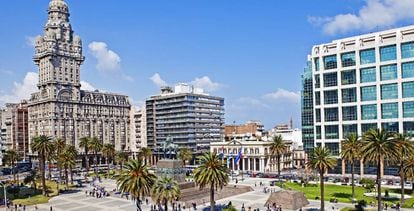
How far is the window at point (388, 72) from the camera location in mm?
116312

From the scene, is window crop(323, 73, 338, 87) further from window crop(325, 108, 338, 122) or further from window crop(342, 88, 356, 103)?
window crop(325, 108, 338, 122)

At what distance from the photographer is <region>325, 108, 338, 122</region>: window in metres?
129

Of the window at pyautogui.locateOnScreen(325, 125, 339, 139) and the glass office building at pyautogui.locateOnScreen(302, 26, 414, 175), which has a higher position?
the glass office building at pyautogui.locateOnScreen(302, 26, 414, 175)

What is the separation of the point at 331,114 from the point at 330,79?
1120cm

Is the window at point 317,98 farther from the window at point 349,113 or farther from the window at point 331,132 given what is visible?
the window at point 349,113

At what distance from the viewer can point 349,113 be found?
12594cm

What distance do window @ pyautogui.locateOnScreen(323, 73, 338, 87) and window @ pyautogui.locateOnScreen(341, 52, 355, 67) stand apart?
4.73 metres

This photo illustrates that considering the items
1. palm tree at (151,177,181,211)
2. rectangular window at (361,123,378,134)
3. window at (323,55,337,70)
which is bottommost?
palm tree at (151,177,181,211)

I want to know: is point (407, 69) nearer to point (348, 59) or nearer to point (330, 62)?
point (348, 59)

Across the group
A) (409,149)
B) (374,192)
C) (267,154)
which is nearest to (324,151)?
(409,149)

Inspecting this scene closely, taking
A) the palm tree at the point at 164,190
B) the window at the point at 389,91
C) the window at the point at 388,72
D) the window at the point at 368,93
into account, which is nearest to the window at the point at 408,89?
the window at the point at 389,91

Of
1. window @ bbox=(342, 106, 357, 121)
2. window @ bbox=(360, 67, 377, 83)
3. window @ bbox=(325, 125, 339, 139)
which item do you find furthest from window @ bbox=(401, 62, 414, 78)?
window @ bbox=(325, 125, 339, 139)

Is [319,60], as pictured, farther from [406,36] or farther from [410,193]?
[410,193]

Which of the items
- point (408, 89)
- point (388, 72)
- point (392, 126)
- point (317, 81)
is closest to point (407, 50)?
point (388, 72)
